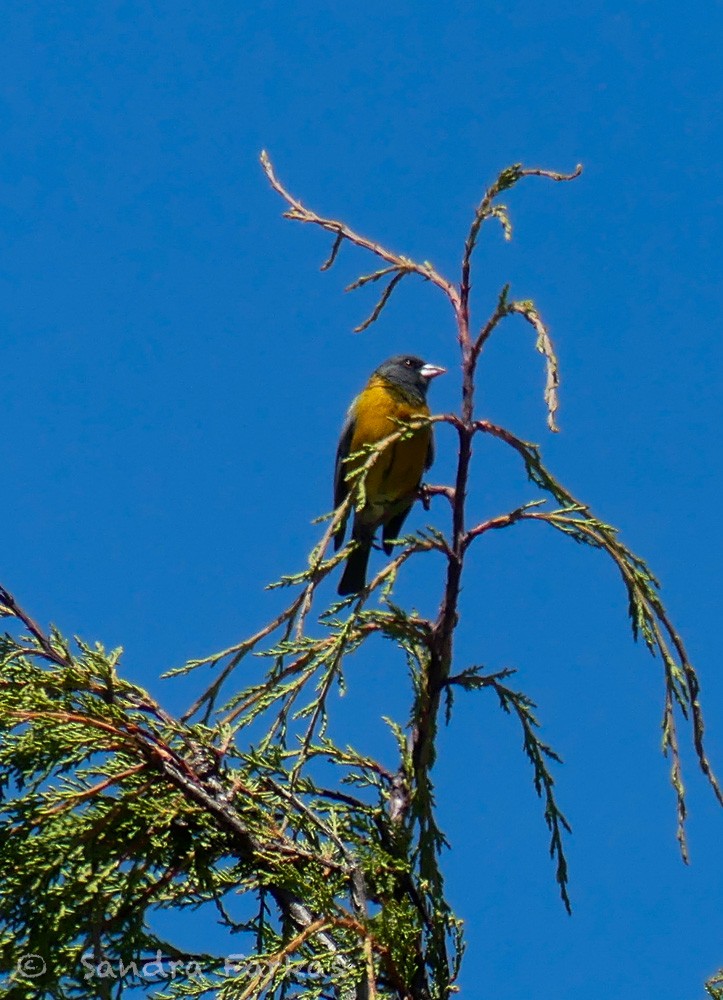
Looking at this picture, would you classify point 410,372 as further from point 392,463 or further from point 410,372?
point 392,463

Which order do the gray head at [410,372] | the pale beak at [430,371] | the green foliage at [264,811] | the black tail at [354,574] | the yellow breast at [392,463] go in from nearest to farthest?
the green foliage at [264,811] < the yellow breast at [392,463] < the black tail at [354,574] < the gray head at [410,372] < the pale beak at [430,371]

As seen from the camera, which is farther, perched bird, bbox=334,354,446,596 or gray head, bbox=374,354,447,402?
gray head, bbox=374,354,447,402

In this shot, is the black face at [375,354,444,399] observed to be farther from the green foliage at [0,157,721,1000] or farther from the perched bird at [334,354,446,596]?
the green foliage at [0,157,721,1000]

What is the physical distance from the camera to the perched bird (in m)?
5.85

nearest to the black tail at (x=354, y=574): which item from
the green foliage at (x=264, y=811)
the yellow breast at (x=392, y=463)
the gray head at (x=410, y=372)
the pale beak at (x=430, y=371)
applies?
the yellow breast at (x=392, y=463)

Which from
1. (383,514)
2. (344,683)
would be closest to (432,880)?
(344,683)

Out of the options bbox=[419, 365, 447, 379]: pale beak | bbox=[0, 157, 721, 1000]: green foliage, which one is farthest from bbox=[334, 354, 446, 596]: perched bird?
bbox=[0, 157, 721, 1000]: green foliage

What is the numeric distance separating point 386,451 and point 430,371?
1536mm

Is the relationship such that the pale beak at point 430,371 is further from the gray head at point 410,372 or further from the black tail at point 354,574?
the black tail at point 354,574

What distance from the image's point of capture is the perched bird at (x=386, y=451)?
19.2 feet

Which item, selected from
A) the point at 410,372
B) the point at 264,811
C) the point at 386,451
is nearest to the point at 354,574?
the point at 386,451

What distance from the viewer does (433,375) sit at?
721cm

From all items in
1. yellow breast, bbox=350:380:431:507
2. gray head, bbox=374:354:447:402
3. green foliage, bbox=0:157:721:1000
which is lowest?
green foliage, bbox=0:157:721:1000

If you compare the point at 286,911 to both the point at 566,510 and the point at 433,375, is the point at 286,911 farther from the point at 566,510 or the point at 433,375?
the point at 433,375
